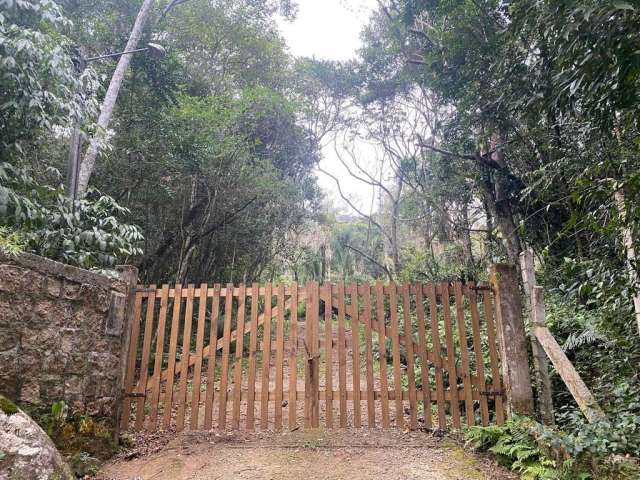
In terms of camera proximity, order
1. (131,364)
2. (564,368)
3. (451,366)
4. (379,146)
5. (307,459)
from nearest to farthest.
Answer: (564,368)
(307,459)
(451,366)
(131,364)
(379,146)

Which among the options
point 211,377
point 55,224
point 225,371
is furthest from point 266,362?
point 55,224

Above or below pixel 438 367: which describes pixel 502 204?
above

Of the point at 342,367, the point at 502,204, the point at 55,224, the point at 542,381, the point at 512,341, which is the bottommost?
the point at 542,381

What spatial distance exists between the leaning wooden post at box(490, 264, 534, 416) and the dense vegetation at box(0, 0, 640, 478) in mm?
334

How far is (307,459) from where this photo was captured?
3156 mm

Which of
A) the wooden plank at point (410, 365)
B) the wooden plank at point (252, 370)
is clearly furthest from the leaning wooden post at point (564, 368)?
the wooden plank at point (252, 370)

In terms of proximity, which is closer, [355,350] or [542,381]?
[542,381]

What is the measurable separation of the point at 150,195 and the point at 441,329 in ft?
21.6

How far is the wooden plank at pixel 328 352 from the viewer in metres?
3.61

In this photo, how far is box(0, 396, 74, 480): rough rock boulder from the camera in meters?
2.01

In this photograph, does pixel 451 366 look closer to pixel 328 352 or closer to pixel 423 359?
pixel 423 359

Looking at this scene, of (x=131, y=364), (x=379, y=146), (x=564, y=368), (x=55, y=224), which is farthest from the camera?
(x=379, y=146)

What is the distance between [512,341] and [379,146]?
12505 millimetres

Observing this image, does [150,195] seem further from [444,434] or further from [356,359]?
[444,434]
